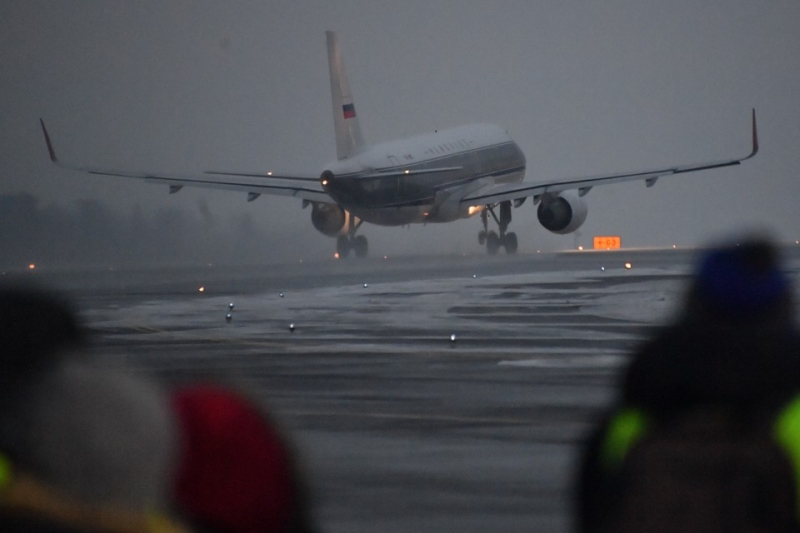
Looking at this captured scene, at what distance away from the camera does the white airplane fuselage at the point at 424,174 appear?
1719 inches

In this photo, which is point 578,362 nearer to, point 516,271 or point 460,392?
point 460,392

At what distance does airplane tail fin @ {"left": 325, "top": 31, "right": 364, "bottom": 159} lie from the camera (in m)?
47.7

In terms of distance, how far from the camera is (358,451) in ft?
30.2

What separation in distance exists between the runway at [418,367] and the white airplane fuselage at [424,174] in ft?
33.9

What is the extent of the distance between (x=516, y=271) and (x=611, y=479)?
1356 inches

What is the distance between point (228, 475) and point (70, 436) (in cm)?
53

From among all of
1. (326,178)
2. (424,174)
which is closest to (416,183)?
(424,174)

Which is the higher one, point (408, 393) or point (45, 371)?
point (45, 371)

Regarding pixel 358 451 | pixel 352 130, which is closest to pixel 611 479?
pixel 358 451

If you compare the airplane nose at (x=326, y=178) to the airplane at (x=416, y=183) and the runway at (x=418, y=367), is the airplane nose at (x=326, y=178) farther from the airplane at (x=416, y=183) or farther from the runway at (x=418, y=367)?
the runway at (x=418, y=367)

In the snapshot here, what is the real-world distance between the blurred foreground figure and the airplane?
39.0 meters

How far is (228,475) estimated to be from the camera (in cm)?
275

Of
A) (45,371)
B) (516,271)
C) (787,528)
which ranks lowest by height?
(516,271)

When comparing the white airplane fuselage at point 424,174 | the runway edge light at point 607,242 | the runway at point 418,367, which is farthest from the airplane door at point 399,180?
the runway edge light at point 607,242
